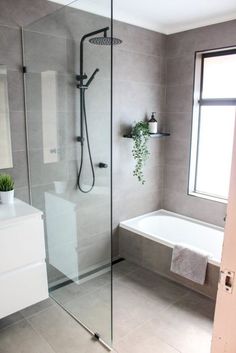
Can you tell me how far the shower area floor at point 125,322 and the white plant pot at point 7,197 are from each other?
933 mm

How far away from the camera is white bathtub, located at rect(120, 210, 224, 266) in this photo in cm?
319

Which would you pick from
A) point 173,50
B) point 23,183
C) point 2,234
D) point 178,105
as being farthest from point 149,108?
point 2,234

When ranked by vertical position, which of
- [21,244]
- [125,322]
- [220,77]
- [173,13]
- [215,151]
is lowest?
[125,322]

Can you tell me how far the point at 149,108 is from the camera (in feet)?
11.0

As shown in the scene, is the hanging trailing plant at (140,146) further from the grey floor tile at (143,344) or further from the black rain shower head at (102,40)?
the grey floor tile at (143,344)

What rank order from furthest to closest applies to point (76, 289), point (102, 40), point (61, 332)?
point (76, 289)
point (61, 332)
point (102, 40)

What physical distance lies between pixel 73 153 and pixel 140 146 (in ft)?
3.38

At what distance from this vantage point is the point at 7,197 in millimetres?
2256

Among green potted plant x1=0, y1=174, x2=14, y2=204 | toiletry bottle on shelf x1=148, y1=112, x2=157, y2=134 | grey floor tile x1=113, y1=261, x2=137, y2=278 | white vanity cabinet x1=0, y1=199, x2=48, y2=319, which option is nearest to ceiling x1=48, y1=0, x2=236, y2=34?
toiletry bottle on shelf x1=148, y1=112, x2=157, y2=134

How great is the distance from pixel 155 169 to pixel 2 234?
2.12 meters

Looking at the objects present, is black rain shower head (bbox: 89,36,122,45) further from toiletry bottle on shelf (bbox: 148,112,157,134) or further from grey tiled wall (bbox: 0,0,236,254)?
toiletry bottle on shelf (bbox: 148,112,157,134)

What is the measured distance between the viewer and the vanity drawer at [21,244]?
1947mm

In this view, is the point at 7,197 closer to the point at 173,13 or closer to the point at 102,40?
the point at 102,40

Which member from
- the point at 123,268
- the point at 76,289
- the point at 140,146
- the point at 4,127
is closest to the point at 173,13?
the point at 140,146
